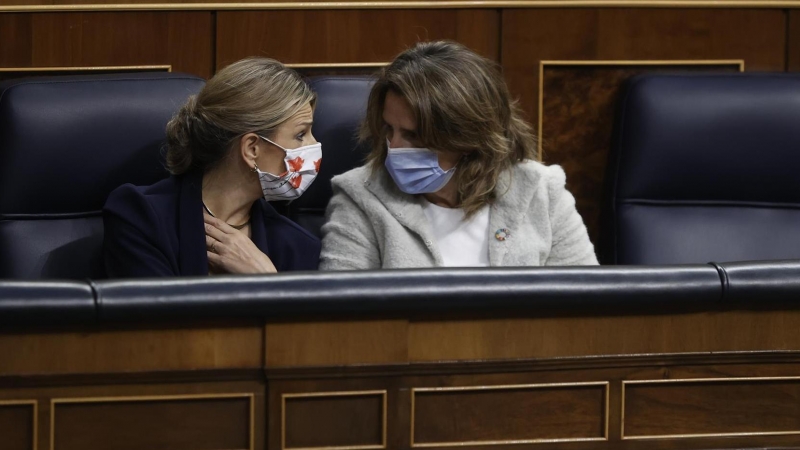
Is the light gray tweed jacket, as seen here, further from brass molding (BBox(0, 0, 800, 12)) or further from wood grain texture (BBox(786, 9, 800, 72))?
wood grain texture (BBox(786, 9, 800, 72))

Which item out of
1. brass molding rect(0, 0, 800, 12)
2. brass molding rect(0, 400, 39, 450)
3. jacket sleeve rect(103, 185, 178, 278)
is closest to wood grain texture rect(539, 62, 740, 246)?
brass molding rect(0, 0, 800, 12)

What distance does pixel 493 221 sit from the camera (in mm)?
2217

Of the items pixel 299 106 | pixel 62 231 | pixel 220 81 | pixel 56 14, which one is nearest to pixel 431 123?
pixel 299 106

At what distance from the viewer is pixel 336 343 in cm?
148

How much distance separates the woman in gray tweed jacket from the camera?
2.14m

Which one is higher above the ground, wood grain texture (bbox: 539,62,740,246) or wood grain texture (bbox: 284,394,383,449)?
wood grain texture (bbox: 539,62,740,246)

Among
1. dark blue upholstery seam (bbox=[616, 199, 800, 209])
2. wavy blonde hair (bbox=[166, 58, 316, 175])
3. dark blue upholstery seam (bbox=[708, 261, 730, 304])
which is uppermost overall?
wavy blonde hair (bbox=[166, 58, 316, 175])

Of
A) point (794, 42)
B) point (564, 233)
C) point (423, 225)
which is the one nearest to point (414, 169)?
point (423, 225)

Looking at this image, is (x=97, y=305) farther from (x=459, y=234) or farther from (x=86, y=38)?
(x=86, y=38)

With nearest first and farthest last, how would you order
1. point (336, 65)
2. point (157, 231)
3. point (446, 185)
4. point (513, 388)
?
1. point (513, 388)
2. point (157, 231)
3. point (446, 185)
4. point (336, 65)

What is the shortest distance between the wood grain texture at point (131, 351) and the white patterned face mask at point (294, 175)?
0.70 meters

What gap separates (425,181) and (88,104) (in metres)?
0.65

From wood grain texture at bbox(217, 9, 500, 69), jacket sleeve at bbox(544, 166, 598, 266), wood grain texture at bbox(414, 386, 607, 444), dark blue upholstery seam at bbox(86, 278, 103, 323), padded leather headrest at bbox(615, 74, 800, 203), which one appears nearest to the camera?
dark blue upholstery seam at bbox(86, 278, 103, 323)

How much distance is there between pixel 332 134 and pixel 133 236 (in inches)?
19.1
